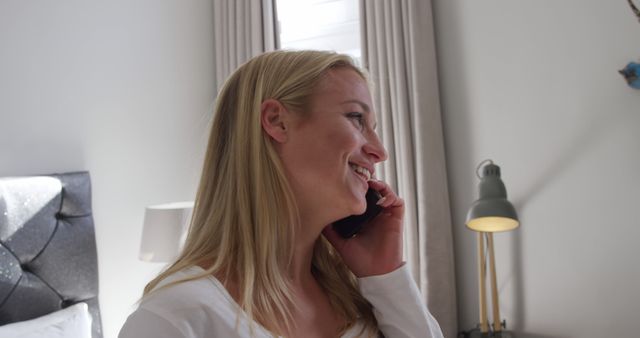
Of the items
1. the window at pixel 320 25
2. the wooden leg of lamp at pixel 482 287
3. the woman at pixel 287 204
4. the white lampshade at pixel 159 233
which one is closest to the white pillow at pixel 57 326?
the white lampshade at pixel 159 233

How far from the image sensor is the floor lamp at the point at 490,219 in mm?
2258

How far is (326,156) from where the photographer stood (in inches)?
41.9

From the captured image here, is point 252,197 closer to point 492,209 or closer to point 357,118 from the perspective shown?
point 357,118

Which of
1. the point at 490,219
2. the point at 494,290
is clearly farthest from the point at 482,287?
the point at 490,219

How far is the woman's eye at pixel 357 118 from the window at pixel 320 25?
1983 millimetres

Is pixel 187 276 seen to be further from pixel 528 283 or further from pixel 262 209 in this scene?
pixel 528 283

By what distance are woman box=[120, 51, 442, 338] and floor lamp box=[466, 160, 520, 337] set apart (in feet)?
3.75

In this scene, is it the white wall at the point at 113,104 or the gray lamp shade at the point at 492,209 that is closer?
the gray lamp shade at the point at 492,209

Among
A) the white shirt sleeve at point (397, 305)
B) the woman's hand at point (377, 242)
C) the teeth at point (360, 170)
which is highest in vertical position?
the teeth at point (360, 170)

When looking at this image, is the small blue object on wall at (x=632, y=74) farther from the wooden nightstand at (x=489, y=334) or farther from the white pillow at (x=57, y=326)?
the white pillow at (x=57, y=326)

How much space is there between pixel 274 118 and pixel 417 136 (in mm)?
1732

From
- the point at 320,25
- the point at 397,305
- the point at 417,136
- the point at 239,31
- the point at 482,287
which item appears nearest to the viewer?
the point at 397,305

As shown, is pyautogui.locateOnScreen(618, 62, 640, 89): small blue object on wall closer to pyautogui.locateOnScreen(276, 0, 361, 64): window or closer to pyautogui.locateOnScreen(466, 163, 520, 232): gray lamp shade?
pyautogui.locateOnScreen(466, 163, 520, 232): gray lamp shade

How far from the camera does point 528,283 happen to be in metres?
2.61
